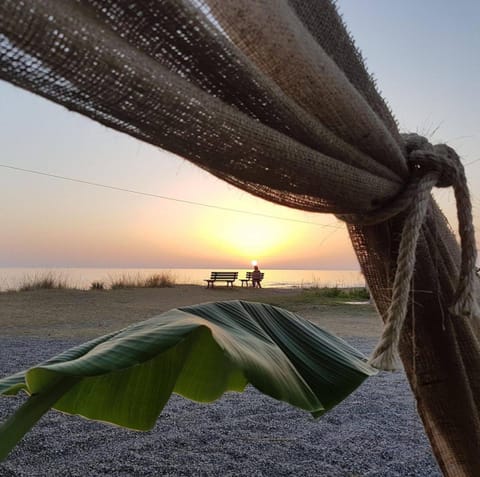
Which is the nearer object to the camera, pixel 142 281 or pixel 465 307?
pixel 465 307

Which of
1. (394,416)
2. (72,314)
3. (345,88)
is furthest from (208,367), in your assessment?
(72,314)

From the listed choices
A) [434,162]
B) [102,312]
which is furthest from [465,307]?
[102,312]

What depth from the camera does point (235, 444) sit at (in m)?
2.79

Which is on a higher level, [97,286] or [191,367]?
[97,286]

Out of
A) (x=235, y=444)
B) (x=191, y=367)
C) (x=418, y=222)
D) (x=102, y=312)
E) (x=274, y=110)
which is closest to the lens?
(x=274, y=110)

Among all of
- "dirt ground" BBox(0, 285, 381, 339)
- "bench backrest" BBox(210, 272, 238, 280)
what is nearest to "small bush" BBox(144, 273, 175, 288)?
"dirt ground" BBox(0, 285, 381, 339)

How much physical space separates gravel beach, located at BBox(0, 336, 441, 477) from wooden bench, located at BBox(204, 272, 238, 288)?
17.1m

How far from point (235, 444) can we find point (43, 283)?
14.8 metres

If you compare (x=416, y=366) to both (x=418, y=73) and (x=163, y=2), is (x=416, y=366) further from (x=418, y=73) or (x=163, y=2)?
(x=418, y=73)

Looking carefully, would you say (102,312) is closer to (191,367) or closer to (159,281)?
(159,281)

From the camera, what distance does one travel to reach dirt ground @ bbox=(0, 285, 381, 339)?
27.0ft

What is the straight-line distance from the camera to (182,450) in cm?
269

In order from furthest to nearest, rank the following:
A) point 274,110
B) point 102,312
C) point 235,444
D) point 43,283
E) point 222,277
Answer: point 222,277, point 43,283, point 102,312, point 235,444, point 274,110

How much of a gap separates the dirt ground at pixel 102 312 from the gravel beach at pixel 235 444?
427cm
